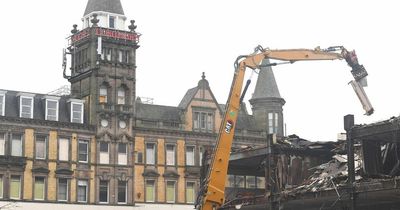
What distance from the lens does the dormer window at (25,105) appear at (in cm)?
6888

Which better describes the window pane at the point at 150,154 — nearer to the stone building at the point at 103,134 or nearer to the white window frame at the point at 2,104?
the stone building at the point at 103,134

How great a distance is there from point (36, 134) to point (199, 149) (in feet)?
51.4

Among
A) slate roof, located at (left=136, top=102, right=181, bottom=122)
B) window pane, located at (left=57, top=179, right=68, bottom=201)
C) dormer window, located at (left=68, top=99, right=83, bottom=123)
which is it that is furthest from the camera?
slate roof, located at (left=136, top=102, right=181, bottom=122)

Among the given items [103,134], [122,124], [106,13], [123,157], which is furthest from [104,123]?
[106,13]

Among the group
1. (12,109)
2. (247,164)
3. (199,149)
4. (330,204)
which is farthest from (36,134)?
(330,204)

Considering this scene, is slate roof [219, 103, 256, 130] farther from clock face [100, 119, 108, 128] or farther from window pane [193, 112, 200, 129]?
clock face [100, 119, 108, 128]

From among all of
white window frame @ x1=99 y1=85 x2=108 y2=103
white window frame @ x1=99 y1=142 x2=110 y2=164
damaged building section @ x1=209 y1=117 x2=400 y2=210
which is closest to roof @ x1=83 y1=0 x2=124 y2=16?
white window frame @ x1=99 y1=85 x2=108 y2=103

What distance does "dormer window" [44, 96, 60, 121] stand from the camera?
70188mm

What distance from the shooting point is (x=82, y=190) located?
69.8 metres

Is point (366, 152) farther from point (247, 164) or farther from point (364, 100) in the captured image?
point (247, 164)

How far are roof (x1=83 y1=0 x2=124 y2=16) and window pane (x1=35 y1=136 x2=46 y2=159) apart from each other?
1329cm

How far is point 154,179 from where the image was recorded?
72.6 m

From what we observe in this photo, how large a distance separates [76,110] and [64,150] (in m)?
4.15

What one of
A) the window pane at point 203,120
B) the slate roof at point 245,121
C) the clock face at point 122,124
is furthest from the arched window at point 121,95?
the slate roof at point 245,121
